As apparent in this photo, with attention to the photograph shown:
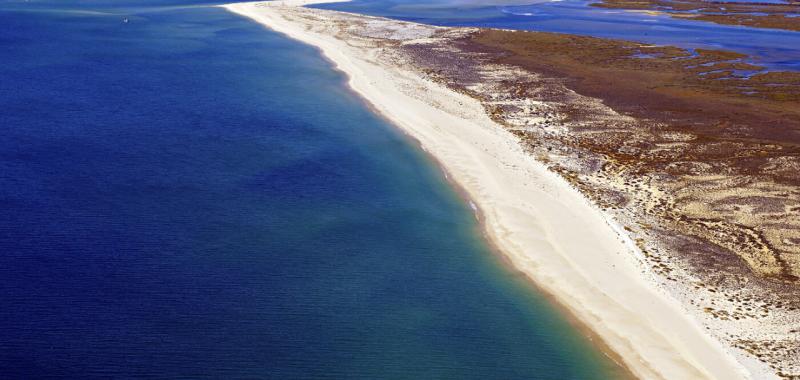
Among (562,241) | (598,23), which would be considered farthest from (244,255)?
(598,23)

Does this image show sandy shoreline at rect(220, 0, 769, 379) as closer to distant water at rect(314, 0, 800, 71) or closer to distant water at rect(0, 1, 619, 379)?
distant water at rect(0, 1, 619, 379)

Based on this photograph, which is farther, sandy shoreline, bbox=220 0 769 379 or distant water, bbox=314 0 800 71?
distant water, bbox=314 0 800 71

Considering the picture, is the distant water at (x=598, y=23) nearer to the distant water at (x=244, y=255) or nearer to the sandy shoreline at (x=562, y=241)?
the sandy shoreline at (x=562, y=241)

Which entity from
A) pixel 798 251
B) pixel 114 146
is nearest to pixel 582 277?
pixel 798 251

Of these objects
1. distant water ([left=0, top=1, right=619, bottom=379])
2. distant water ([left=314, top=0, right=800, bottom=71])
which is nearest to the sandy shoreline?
distant water ([left=0, top=1, right=619, bottom=379])

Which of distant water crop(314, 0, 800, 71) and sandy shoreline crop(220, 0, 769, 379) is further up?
distant water crop(314, 0, 800, 71)

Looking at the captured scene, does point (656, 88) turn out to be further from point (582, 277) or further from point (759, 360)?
point (759, 360)
